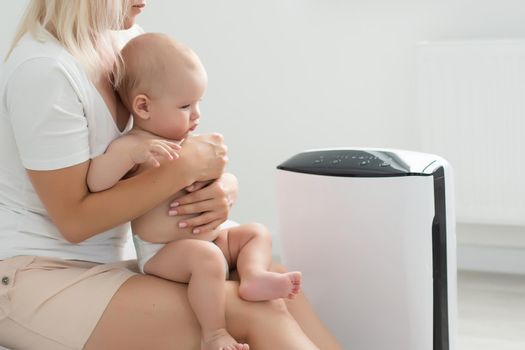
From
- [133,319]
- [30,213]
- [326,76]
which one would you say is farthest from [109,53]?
[326,76]

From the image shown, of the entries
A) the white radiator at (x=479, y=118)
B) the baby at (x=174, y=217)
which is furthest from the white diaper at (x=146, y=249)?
the white radiator at (x=479, y=118)

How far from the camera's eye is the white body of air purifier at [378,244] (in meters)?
1.73

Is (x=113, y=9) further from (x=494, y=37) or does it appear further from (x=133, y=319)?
(x=494, y=37)

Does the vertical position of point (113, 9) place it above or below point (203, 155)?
above

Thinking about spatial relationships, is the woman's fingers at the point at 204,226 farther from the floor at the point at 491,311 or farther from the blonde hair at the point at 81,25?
the floor at the point at 491,311

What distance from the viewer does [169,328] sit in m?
1.52

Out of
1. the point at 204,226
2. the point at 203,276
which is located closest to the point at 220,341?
the point at 203,276

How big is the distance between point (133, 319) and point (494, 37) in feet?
6.04

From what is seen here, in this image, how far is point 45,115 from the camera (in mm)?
1508

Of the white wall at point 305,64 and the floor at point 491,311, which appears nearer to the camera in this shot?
the floor at point 491,311

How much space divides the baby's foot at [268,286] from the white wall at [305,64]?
1.61 meters

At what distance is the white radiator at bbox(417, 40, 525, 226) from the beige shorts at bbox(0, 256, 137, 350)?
1589 millimetres

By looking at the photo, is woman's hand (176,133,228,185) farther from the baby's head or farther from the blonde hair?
the blonde hair

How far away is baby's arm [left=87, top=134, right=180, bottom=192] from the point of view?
1521mm
